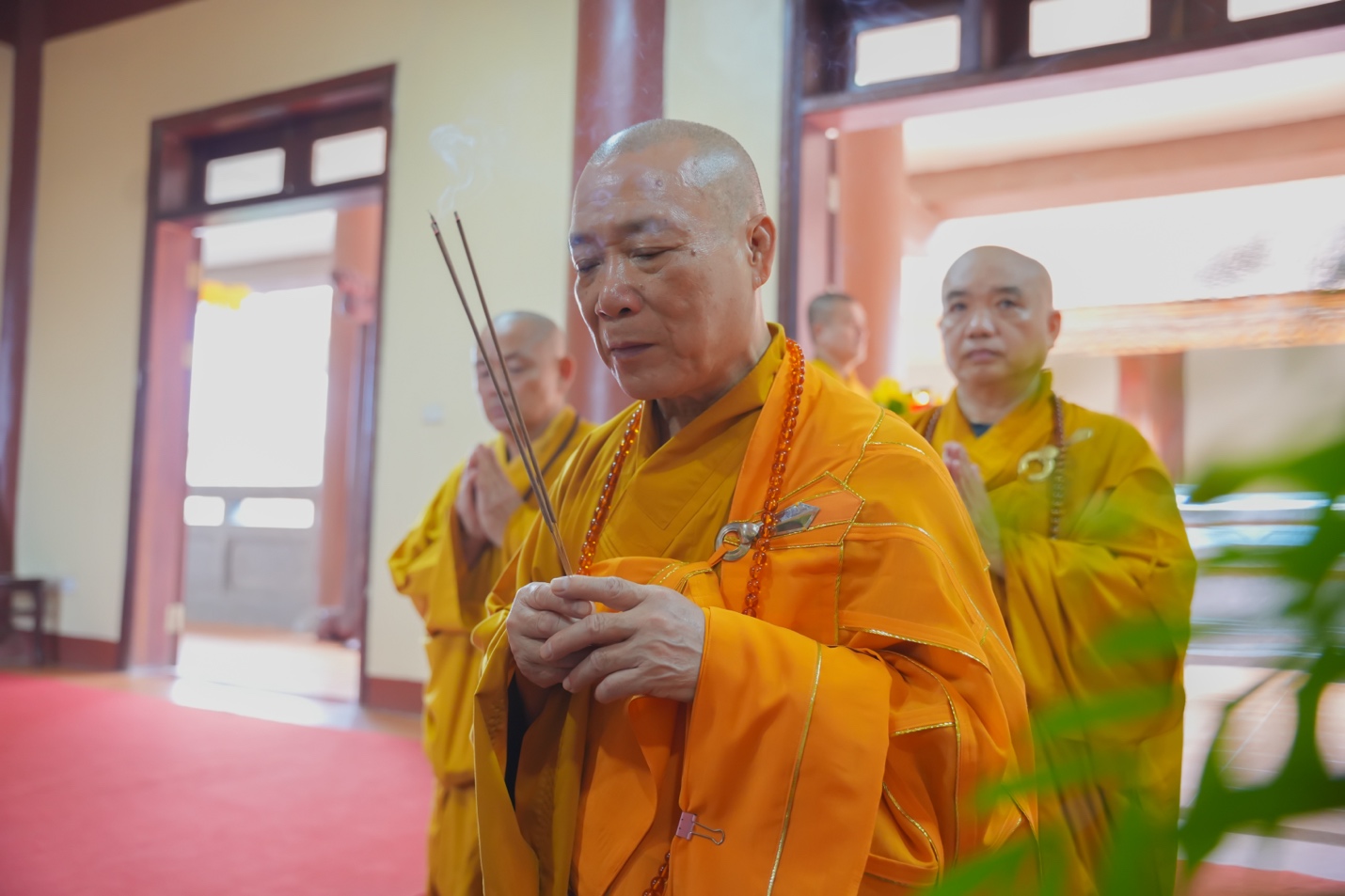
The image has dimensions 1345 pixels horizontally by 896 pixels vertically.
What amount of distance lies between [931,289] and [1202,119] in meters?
3.97

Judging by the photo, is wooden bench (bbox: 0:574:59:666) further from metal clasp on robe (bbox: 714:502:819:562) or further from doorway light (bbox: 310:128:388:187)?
metal clasp on robe (bbox: 714:502:819:562)

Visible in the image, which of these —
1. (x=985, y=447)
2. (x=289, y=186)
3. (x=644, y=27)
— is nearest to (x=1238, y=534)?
(x=985, y=447)

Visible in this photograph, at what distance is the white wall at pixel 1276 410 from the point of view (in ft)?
0.82

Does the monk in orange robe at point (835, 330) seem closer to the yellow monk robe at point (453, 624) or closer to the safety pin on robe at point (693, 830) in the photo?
the yellow monk robe at point (453, 624)

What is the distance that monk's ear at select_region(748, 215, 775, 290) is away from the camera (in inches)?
43.8

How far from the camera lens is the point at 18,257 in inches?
235

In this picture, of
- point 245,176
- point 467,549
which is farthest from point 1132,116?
point 245,176

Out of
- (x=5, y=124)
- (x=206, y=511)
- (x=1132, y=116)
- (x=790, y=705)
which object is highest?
(x=5, y=124)

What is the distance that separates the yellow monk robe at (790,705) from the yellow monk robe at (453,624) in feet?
2.96

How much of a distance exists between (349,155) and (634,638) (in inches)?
212

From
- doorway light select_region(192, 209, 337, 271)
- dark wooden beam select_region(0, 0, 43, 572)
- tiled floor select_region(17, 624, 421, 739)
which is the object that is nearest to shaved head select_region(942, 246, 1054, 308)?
tiled floor select_region(17, 624, 421, 739)

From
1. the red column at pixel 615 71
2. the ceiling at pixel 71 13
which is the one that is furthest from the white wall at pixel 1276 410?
the ceiling at pixel 71 13

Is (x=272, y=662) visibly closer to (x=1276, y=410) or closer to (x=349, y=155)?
(x=349, y=155)

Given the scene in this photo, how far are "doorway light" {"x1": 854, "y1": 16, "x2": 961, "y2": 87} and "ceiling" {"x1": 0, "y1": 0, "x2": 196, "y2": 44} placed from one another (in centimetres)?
399
